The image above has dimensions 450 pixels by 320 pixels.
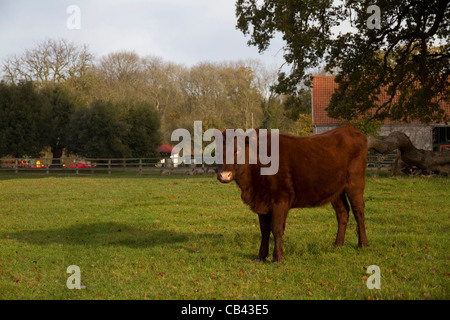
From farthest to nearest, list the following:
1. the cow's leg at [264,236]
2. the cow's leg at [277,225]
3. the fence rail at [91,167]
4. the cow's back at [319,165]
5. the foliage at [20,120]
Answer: the foliage at [20,120] < the fence rail at [91,167] < the cow's back at [319,165] < the cow's leg at [264,236] < the cow's leg at [277,225]

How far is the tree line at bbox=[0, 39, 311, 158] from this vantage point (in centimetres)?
4372

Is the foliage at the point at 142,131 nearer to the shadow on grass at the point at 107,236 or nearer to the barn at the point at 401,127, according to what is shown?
the barn at the point at 401,127

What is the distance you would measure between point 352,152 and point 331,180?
0.81m

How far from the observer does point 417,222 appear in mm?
10242

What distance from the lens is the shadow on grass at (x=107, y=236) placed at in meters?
8.91

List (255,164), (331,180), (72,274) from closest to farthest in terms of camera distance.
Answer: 1. (72,274)
2. (255,164)
3. (331,180)

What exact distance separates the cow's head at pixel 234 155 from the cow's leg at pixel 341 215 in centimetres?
209

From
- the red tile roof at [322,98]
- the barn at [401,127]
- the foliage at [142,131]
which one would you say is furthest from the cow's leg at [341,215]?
the foliage at [142,131]

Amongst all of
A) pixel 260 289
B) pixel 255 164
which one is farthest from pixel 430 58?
pixel 260 289

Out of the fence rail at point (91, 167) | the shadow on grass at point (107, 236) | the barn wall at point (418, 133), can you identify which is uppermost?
the barn wall at point (418, 133)

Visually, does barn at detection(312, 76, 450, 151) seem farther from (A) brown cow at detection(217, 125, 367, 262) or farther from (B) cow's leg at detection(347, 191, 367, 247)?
(B) cow's leg at detection(347, 191, 367, 247)

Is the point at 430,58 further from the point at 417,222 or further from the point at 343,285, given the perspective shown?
the point at 343,285

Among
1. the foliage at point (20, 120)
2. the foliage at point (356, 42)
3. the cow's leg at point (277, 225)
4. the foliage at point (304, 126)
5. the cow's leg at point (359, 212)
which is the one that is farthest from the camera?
the foliage at point (304, 126)

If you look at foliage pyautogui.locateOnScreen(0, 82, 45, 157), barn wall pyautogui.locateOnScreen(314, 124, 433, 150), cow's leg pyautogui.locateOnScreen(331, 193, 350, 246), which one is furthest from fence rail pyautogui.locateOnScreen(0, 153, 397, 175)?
cow's leg pyautogui.locateOnScreen(331, 193, 350, 246)
